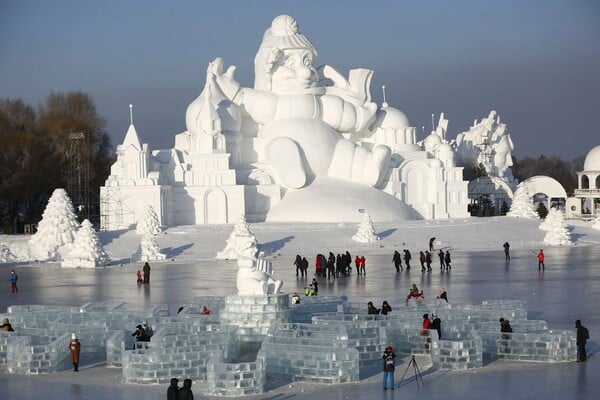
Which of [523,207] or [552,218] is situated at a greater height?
[523,207]

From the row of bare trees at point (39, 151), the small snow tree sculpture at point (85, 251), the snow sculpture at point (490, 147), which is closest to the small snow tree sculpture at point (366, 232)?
the small snow tree sculpture at point (85, 251)

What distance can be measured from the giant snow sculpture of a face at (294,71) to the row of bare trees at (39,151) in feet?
35.7

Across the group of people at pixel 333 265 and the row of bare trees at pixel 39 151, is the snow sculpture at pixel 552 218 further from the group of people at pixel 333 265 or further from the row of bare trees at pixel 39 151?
the row of bare trees at pixel 39 151

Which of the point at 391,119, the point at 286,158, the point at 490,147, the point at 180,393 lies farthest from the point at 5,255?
the point at 490,147

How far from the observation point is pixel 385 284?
2733cm

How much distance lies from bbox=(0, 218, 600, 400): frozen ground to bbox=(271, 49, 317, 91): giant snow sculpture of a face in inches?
433

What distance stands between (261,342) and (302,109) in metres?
35.9

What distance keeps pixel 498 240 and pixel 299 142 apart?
38.3 ft

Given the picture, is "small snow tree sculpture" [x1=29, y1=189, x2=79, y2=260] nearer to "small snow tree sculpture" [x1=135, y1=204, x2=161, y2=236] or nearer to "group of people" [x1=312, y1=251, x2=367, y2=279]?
"small snow tree sculpture" [x1=135, y1=204, x2=161, y2=236]

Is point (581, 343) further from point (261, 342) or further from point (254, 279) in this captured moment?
point (254, 279)

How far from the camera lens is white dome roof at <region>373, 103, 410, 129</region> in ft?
182

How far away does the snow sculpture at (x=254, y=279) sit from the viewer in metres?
17.9

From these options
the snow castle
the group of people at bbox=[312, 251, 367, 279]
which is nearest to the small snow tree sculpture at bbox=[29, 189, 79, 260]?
the snow castle

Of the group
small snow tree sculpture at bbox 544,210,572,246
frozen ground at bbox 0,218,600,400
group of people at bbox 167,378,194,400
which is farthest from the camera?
small snow tree sculpture at bbox 544,210,572,246
